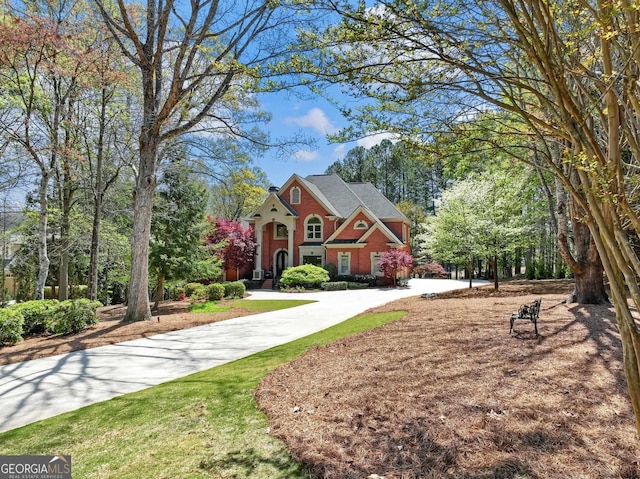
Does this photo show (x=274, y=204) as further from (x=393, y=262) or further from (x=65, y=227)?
(x=65, y=227)

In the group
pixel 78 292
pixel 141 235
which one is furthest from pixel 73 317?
pixel 78 292

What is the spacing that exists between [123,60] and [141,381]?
12206 mm

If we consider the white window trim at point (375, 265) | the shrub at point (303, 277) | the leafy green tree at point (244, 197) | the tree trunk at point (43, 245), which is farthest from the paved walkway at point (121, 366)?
the leafy green tree at point (244, 197)

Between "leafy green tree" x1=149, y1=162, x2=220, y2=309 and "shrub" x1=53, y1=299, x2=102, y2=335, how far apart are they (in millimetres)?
5451

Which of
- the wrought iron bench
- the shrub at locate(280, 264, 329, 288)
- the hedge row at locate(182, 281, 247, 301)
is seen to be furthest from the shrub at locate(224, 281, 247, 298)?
the wrought iron bench

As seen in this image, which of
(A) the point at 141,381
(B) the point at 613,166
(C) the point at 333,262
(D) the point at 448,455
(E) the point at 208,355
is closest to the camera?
(B) the point at 613,166

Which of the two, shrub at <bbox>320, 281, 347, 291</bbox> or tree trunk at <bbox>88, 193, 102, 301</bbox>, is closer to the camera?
tree trunk at <bbox>88, 193, 102, 301</bbox>

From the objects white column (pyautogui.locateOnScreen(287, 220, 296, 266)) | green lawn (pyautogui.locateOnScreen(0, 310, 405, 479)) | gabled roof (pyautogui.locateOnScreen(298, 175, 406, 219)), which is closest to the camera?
green lawn (pyautogui.locateOnScreen(0, 310, 405, 479))

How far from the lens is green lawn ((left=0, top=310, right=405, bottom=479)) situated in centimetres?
311

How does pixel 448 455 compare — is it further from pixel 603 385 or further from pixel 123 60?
pixel 123 60

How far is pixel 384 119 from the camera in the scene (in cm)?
464

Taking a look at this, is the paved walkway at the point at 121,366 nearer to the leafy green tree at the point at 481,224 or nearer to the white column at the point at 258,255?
the leafy green tree at the point at 481,224

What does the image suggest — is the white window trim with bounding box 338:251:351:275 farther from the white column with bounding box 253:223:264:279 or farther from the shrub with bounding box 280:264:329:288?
the white column with bounding box 253:223:264:279

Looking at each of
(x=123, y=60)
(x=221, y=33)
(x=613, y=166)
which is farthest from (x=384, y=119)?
(x=123, y=60)
